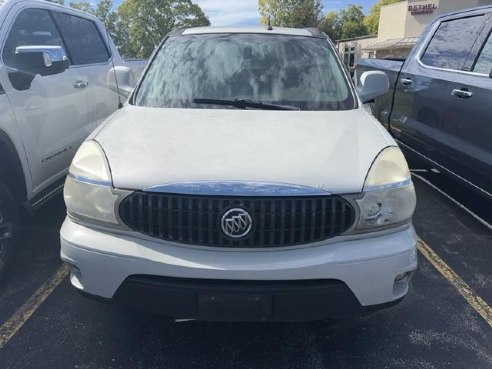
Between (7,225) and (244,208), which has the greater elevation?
(244,208)

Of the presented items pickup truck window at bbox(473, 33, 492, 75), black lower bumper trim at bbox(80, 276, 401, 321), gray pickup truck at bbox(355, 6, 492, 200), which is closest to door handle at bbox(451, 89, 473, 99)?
gray pickup truck at bbox(355, 6, 492, 200)

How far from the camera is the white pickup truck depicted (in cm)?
339

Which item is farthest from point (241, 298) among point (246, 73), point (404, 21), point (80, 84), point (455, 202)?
point (404, 21)

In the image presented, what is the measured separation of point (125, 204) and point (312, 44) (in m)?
2.29

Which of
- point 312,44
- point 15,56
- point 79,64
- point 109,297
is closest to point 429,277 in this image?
point 312,44

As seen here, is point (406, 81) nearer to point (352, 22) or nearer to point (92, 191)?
point (92, 191)

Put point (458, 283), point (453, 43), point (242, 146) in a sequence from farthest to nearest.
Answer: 1. point (453, 43)
2. point (458, 283)
3. point (242, 146)

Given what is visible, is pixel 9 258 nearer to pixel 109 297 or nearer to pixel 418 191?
pixel 109 297

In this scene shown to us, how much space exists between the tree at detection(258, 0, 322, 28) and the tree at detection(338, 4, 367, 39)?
24.9 ft

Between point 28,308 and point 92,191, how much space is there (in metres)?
1.23

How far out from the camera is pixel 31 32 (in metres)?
4.00

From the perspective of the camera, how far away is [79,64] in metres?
4.84

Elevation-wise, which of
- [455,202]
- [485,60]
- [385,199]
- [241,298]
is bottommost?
[455,202]

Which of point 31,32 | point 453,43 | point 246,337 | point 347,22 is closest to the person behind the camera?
point 246,337
